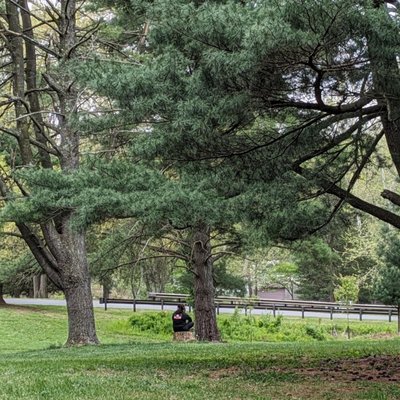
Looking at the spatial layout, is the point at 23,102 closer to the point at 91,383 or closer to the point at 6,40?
the point at 6,40

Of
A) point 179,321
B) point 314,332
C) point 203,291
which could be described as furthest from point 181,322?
point 314,332

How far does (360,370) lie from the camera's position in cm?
786

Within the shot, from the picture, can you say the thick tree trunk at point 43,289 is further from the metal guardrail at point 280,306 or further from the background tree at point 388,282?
the background tree at point 388,282

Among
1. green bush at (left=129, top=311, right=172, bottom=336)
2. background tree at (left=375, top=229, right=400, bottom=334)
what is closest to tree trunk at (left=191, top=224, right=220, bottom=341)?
green bush at (left=129, top=311, right=172, bottom=336)

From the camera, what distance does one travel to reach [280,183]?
7039 millimetres

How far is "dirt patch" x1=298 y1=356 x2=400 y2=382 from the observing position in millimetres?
7184

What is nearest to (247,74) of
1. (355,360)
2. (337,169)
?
(337,169)

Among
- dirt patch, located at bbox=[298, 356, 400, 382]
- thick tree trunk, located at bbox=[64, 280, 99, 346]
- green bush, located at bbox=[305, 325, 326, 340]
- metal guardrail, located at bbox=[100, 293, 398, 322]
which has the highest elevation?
thick tree trunk, located at bbox=[64, 280, 99, 346]

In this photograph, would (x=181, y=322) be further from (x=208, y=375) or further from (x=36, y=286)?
(x=36, y=286)

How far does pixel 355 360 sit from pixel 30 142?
26.1 feet

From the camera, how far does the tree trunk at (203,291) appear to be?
15.5 meters

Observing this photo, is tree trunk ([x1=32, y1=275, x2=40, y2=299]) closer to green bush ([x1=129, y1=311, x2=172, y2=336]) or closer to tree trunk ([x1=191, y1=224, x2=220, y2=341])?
green bush ([x1=129, y1=311, x2=172, y2=336])

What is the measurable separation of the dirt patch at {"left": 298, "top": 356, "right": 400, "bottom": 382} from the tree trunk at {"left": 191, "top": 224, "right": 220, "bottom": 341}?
6.69 m

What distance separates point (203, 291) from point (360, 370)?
8.12 meters
